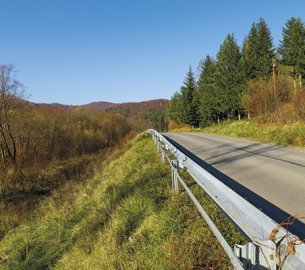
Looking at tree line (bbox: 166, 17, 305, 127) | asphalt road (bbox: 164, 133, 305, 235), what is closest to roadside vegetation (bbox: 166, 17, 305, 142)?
tree line (bbox: 166, 17, 305, 127)

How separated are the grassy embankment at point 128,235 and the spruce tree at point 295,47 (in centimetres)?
3793

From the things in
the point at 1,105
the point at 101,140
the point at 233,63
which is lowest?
the point at 101,140

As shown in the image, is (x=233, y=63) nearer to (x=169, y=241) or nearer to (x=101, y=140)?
(x=101, y=140)

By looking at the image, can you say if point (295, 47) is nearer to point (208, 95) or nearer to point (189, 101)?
point (208, 95)

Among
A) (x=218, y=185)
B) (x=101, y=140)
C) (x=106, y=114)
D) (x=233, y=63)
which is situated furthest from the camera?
(x=106, y=114)

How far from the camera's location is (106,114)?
91.4 meters

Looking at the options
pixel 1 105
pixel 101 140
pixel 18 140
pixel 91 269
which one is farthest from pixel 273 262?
pixel 101 140

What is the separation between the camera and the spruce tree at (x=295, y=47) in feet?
144

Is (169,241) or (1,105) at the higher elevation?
(1,105)

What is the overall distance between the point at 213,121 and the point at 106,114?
119ft

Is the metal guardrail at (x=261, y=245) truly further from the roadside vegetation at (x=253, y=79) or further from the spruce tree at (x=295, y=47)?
the spruce tree at (x=295, y=47)

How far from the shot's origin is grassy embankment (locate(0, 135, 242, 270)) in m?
4.90

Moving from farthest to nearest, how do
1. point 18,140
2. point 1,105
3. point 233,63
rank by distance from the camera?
point 233,63
point 18,140
point 1,105

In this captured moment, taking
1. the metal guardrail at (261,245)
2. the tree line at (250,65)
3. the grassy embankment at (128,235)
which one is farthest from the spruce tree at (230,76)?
the metal guardrail at (261,245)
